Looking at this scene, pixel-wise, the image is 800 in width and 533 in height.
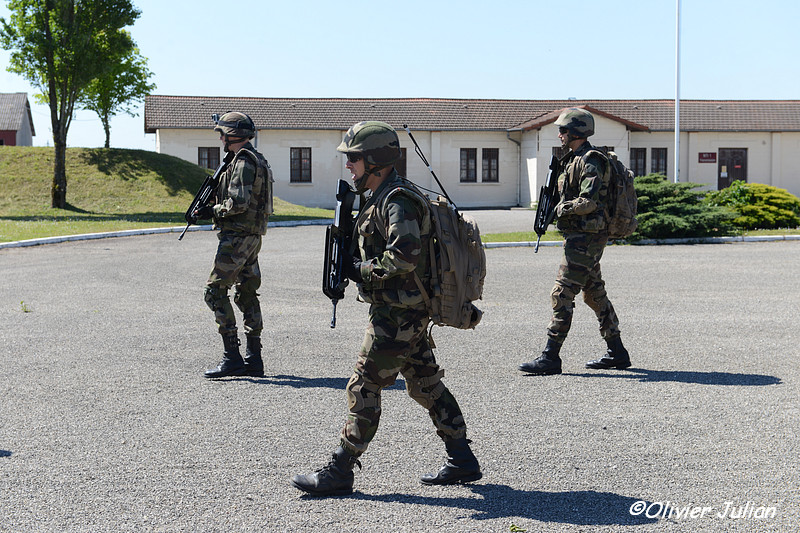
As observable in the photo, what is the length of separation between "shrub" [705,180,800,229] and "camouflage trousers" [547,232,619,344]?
17.4 meters

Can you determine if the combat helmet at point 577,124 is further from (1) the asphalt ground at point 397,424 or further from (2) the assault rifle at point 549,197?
(1) the asphalt ground at point 397,424

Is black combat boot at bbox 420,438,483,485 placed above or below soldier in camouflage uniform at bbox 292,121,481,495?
below

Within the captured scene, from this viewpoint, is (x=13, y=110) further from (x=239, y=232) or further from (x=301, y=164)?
(x=239, y=232)

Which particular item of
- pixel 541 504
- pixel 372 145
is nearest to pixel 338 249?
pixel 372 145

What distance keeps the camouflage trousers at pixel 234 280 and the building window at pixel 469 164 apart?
116 ft

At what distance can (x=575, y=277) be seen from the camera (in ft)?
23.3

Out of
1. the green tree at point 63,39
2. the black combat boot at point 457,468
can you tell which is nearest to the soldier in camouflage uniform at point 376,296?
the black combat boot at point 457,468

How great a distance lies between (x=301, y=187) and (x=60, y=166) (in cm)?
1373

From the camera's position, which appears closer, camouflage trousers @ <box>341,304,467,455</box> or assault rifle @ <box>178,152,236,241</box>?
camouflage trousers @ <box>341,304,467,455</box>

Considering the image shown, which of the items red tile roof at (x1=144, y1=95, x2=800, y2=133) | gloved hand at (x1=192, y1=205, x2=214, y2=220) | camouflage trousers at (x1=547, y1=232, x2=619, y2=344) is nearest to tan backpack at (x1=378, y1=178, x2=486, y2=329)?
camouflage trousers at (x1=547, y1=232, x2=619, y2=344)

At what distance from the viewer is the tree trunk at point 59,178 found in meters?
28.5

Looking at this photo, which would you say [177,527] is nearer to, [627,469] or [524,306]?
[627,469]

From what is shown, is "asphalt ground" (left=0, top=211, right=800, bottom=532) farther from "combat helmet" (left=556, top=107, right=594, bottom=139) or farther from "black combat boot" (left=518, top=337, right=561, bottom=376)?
"combat helmet" (left=556, top=107, right=594, bottom=139)

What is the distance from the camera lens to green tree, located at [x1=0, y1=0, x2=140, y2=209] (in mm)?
27016
